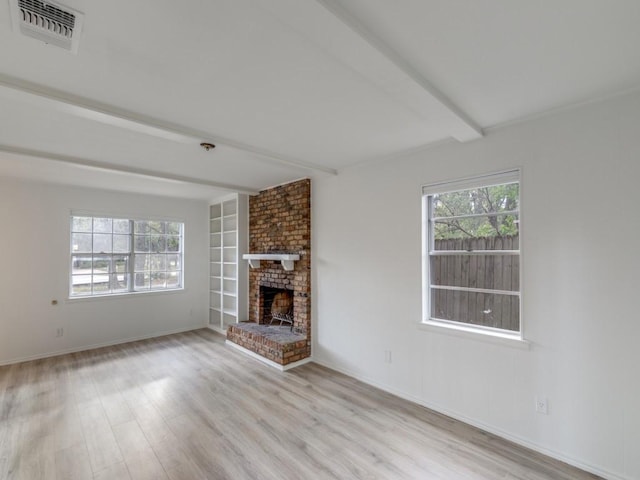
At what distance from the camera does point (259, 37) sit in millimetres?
1467

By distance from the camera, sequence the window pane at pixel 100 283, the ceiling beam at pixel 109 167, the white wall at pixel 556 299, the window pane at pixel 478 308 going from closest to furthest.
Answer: the white wall at pixel 556 299 → the window pane at pixel 478 308 → the ceiling beam at pixel 109 167 → the window pane at pixel 100 283

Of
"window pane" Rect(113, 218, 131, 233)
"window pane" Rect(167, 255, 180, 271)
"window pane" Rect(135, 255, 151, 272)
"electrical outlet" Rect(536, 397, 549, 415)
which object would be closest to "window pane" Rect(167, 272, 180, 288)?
"window pane" Rect(167, 255, 180, 271)

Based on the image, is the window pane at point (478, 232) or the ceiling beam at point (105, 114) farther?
the window pane at point (478, 232)

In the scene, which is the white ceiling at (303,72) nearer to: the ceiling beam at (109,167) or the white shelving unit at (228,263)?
the ceiling beam at (109,167)

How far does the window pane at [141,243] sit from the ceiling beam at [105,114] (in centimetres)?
348

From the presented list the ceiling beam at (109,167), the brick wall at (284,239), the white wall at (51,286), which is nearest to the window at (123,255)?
the white wall at (51,286)

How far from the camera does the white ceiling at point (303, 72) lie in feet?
4.37

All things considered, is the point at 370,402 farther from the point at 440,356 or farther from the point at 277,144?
the point at 277,144

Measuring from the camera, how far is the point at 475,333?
2680 millimetres

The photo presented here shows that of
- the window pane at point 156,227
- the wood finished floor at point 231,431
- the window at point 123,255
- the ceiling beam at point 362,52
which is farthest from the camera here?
the window pane at point 156,227

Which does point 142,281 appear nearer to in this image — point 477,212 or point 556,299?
point 477,212

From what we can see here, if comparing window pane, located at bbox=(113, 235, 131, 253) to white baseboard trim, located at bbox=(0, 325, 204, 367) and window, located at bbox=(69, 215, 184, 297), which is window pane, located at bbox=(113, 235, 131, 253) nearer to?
window, located at bbox=(69, 215, 184, 297)

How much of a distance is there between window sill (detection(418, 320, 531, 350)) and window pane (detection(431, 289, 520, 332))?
0.23ft

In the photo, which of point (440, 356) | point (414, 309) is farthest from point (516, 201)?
point (440, 356)
